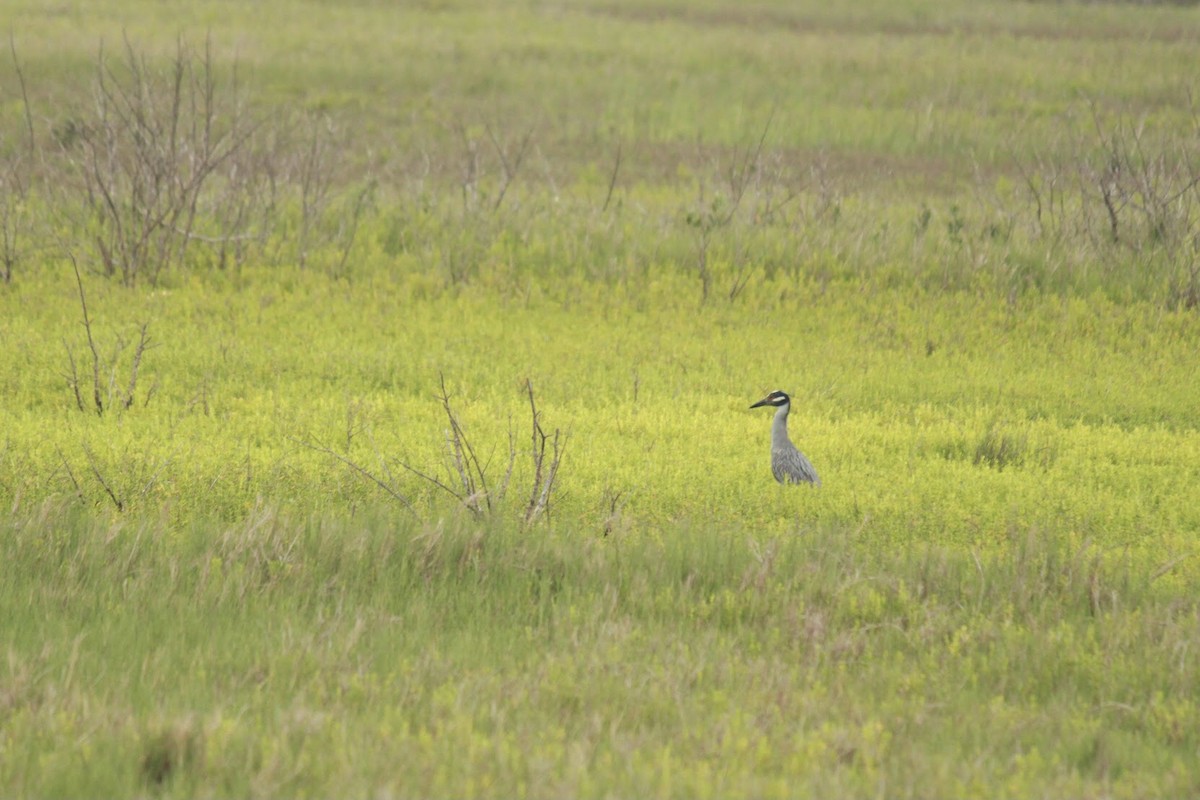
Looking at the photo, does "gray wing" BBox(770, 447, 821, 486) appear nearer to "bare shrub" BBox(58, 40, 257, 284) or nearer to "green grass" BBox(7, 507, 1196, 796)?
"green grass" BBox(7, 507, 1196, 796)

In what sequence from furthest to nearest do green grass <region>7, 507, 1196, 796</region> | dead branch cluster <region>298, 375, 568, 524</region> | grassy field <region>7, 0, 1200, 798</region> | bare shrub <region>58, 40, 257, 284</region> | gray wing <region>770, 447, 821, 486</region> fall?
bare shrub <region>58, 40, 257, 284</region> < gray wing <region>770, 447, 821, 486</region> < dead branch cluster <region>298, 375, 568, 524</region> < grassy field <region>7, 0, 1200, 798</region> < green grass <region>7, 507, 1196, 796</region>

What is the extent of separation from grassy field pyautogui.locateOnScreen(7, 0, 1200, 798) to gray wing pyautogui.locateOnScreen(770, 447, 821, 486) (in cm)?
9

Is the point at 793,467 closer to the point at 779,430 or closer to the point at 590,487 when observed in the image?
the point at 779,430

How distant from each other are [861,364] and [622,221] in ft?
14.9

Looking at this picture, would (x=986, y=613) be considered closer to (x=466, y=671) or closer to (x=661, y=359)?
(x=466, y=671)

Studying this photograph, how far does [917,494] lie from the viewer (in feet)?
24.5

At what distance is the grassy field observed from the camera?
4.29 metres

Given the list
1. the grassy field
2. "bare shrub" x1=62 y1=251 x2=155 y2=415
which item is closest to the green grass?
the grassy field

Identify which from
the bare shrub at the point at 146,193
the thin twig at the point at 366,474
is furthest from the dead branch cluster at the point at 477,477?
the bare shrub at the point at 146,193

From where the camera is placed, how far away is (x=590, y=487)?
7461mm

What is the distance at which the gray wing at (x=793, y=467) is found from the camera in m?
7.45

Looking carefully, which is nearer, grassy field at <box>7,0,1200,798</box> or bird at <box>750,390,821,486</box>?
grassy field at <box>7,0,1200,798</box>

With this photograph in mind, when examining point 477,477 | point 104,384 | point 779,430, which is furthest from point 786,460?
point 104,384

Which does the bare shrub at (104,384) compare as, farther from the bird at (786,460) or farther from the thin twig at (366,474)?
the bird at (786,460)
